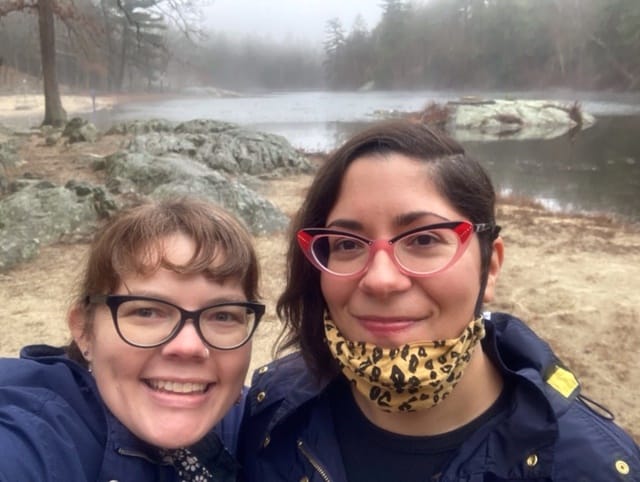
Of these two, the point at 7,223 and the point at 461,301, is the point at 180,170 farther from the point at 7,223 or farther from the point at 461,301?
the point at 461,301

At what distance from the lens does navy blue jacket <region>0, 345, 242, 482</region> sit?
1141mm

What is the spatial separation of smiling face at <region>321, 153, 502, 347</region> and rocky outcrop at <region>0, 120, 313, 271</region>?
2.37m

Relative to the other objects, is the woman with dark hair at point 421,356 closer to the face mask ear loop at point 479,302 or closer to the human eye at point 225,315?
the face mask ear loop at point 479,302

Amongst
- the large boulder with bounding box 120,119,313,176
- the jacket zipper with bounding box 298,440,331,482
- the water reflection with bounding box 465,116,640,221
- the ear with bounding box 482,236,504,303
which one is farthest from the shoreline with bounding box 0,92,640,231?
the jacket zipper with bounding box 298,440,331,482

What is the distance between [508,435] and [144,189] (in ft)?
25.4

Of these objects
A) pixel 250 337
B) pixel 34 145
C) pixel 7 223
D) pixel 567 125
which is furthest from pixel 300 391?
pixel 567 125

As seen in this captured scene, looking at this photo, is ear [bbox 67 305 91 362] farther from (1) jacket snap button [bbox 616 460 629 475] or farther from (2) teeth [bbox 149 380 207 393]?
(1) jacket snap button [bbox 616 460 629 475]

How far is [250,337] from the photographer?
147 cm

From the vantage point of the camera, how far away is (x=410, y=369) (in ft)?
4.27

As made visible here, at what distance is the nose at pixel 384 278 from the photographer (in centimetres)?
130

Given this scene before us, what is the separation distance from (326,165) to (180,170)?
24.0ft

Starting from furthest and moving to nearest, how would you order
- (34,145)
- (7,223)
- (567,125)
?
(567,125), (34,145), (7,223)

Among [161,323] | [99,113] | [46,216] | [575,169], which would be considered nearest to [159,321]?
[161,323]

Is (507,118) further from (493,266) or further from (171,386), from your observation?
(171,386)
